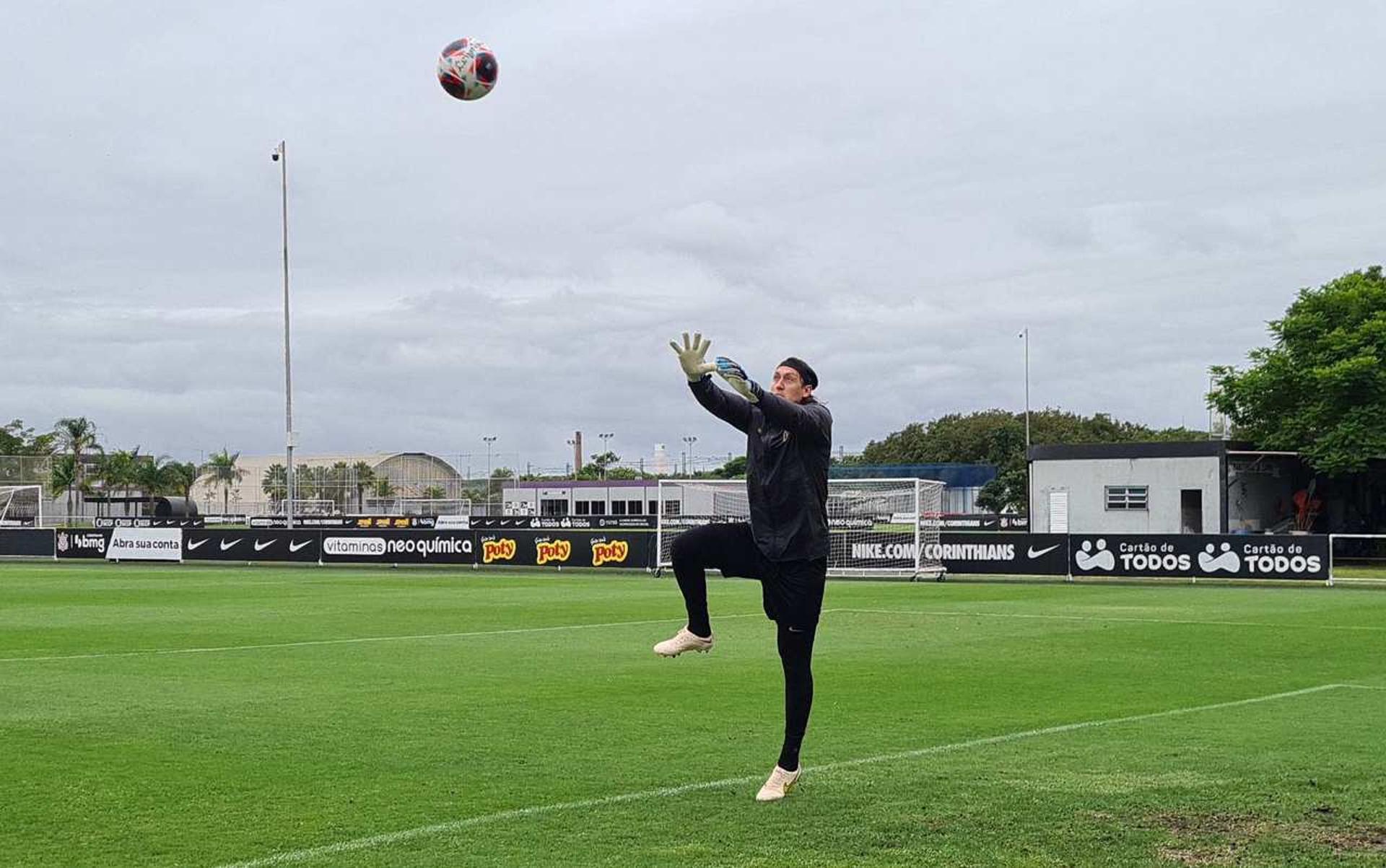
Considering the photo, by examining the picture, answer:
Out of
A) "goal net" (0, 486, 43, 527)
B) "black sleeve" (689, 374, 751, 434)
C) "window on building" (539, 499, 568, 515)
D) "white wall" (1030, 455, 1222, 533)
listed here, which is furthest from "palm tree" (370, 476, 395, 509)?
"black sleeve" (689, 374, 751, 434)

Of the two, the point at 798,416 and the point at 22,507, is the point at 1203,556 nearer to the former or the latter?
the point at 798,416

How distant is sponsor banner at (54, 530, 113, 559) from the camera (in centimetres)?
5372

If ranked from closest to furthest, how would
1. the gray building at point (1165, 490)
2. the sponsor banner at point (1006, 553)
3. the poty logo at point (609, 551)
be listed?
Result: the sponsor banner at point (1006, 553)
the poty logo at point (609, 551)
the gray building at point (1165, 490)

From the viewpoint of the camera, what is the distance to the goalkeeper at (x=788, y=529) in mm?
8820

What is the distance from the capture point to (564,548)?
45.6 meters

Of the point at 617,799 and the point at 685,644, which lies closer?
the point at 617,799

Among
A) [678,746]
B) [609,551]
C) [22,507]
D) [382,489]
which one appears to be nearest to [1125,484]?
[609,551]

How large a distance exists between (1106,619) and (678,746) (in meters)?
15.8

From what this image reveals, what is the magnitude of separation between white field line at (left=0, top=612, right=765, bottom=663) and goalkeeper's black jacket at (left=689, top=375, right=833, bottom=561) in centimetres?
1182

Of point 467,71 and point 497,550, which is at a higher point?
point 467,71

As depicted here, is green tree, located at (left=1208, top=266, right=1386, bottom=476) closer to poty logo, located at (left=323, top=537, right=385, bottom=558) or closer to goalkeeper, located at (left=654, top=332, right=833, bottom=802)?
poty logo, located at (left=323, top=537, right=385, bottom=558)

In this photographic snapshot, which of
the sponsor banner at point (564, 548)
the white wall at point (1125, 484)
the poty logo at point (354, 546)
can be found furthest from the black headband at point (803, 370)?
the white wall at point (1125, 484)

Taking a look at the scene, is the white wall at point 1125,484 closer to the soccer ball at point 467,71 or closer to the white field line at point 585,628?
the white field line at point 585,628

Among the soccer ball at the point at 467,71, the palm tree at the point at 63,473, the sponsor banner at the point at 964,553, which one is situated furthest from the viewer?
the palm tree at the point at 63,473
